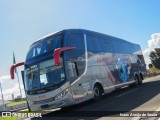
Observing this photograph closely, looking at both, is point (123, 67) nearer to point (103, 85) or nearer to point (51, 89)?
point (103, 85)

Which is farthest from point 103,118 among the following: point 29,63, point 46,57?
point 29,63

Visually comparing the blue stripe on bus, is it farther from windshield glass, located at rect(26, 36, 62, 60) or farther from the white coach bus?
windshield glass, located at rect(26, 36, 62, 60)

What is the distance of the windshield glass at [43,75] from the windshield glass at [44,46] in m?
0.75

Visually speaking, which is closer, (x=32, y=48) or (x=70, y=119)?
(x=70, y=119)

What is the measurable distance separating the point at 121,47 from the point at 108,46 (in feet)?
11.8

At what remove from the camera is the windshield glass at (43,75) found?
45.2 ft

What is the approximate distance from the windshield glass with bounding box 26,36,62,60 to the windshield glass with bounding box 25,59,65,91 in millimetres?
753

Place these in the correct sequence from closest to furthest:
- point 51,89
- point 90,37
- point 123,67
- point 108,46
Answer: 1. point 51,89
2. point 90,37
3. point 108,46
4. point 123,67

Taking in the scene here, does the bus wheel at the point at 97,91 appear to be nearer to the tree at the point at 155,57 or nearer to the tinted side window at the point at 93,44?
the tinted side window at the point at 93,44

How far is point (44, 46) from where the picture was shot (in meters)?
15.0

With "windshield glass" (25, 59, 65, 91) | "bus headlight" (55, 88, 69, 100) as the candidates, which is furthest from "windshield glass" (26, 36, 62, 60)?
"bus headlight" (55, 88, 69, 100)

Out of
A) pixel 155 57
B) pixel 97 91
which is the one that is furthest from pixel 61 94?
pixel 155 57

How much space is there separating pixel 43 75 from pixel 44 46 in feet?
5.47

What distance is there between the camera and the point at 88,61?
1636 centimetres
